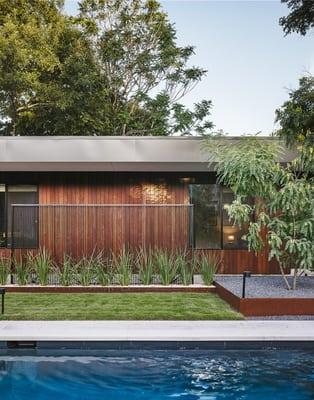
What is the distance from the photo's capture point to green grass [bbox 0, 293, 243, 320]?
8047mm

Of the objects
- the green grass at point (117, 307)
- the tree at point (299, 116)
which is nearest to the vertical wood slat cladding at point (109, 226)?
the green grass at point (117, 307)

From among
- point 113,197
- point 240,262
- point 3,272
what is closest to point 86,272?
point 3,272

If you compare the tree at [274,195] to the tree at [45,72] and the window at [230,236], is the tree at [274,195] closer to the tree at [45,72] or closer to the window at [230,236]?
the window at [230,236]

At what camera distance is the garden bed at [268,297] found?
27.2 feet

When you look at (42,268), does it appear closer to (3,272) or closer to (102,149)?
(3,272)

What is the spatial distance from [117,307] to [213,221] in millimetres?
5427

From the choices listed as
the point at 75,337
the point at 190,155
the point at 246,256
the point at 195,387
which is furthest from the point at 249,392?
the point at 246,256

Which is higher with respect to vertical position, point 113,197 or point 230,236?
point 113,197

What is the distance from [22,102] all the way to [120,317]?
15241mm

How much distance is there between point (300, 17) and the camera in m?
13.9

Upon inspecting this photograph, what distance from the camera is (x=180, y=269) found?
11.1 metres

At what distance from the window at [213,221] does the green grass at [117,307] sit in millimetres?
3303

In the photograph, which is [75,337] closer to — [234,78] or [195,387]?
[195,387]

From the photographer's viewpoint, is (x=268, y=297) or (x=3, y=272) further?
(x=3, y=272)
